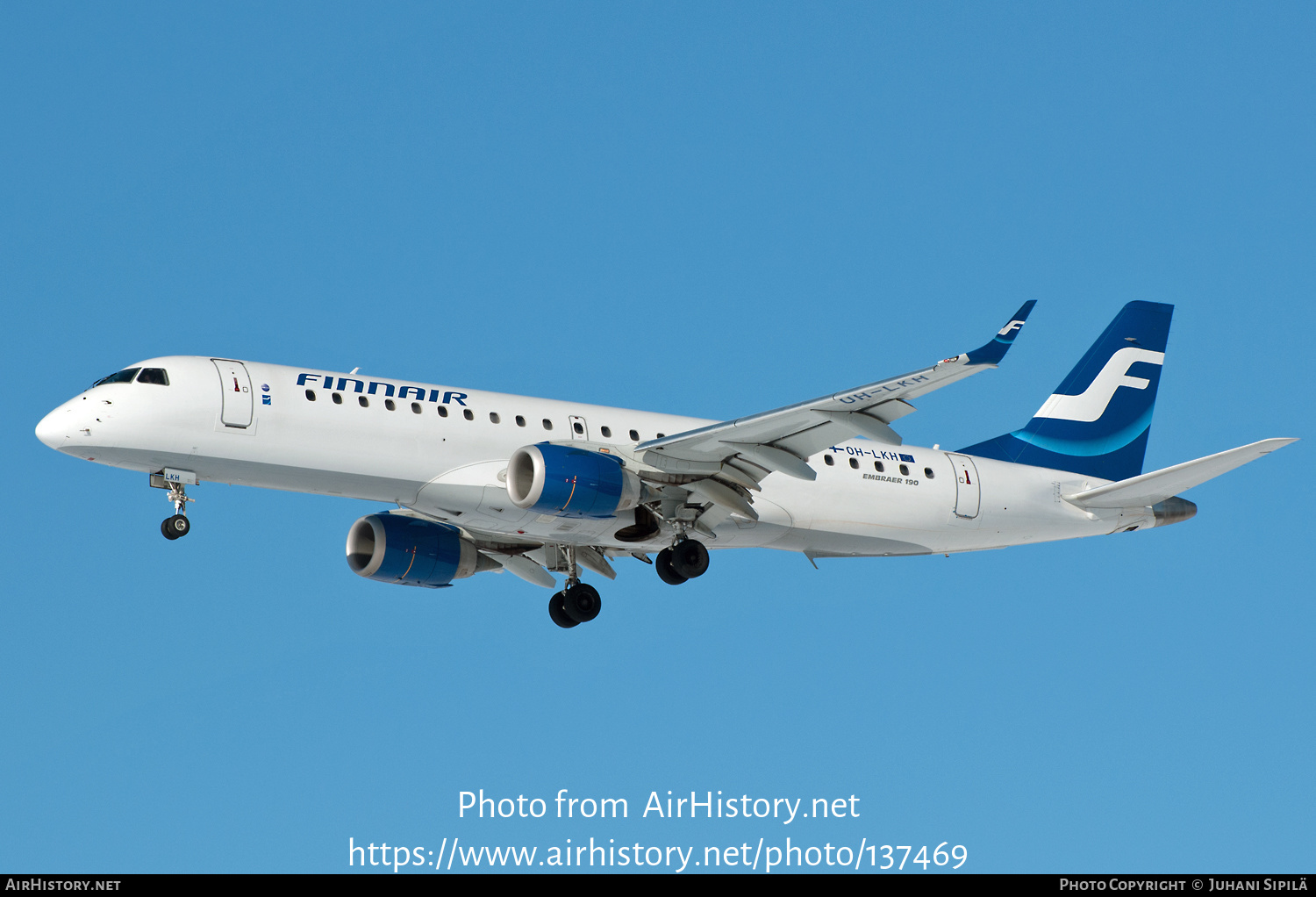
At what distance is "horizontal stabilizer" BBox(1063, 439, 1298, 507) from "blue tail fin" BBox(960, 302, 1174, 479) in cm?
131

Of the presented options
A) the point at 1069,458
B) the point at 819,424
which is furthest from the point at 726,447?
the point at 1069,458

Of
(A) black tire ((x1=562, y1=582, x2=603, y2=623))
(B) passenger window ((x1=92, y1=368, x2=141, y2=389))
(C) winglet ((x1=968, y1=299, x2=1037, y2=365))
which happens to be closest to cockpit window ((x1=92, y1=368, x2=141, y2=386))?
(B) passenger window ((x1=92, y1=368, x2=141, y2=389))

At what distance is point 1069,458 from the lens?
1480 inches

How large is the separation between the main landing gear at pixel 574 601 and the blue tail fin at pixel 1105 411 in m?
9.44

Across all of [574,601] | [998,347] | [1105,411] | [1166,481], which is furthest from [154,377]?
[1105,411]

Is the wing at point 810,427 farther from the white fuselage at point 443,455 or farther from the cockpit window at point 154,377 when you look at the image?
the cockpit window at point 154,377

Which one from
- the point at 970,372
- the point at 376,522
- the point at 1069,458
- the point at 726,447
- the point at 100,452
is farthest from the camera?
the point at 1069,458

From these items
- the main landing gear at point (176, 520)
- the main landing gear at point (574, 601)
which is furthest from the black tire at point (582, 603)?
the main landing gear at point (176, 520)

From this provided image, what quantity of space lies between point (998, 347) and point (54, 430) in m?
17.1

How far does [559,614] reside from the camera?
36.2 metres

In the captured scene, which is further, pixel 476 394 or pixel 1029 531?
pixel 1029 531

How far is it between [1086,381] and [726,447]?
1208 centimetres

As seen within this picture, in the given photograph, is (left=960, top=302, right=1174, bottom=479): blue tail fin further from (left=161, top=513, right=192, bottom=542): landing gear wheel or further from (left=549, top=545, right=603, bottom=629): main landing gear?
(left=161, top=513, right=192, bottom=542): landing gear wheel
